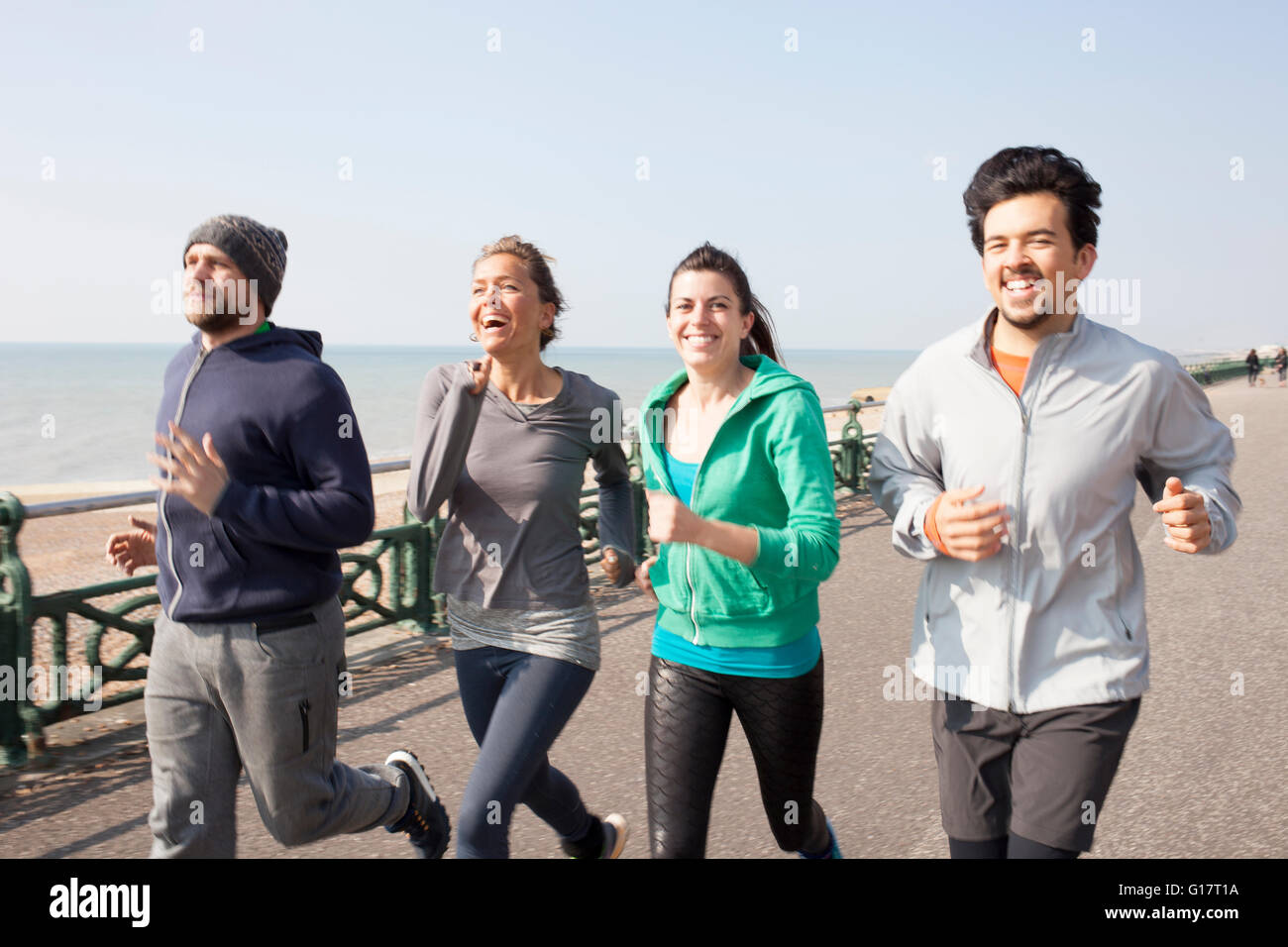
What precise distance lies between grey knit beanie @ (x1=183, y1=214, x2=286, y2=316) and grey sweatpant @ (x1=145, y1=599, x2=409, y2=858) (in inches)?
35.3

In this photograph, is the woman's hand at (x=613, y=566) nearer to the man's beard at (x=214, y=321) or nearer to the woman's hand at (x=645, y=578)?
the woman's hand at (x=645, y=578)

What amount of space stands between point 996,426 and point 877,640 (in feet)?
15.8

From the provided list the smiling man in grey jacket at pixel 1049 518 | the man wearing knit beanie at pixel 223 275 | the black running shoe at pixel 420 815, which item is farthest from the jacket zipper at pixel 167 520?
the smiling man in grey jacket at pixel 1049 518

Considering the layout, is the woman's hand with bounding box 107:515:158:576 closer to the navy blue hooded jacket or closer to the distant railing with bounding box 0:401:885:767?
the navy blue hooded jacket

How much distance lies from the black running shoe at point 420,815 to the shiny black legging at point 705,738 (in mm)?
877

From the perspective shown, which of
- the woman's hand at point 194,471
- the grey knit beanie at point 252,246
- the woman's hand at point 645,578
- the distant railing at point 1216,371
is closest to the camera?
the woman's hand at point 194,471

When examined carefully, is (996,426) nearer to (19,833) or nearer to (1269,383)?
(19,833)

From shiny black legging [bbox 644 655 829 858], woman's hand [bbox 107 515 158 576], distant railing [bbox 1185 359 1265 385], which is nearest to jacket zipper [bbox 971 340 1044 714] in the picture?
shiny black legging [bbox 644 655 829 858]

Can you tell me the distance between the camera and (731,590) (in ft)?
9.10

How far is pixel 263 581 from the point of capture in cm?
262

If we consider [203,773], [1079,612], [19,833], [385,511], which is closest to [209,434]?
[203,773]

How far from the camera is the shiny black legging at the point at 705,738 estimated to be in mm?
2793

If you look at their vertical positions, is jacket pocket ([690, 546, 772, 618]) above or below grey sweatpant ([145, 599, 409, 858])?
above

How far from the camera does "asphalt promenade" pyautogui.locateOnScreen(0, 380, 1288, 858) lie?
154 inches
